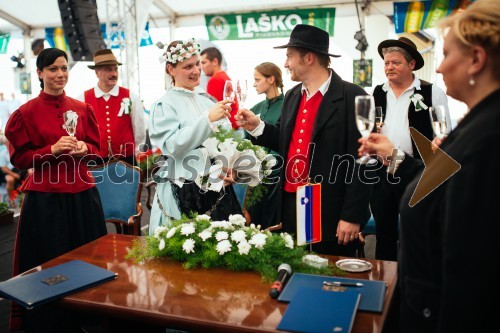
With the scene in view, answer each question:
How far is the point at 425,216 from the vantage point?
1.20 m

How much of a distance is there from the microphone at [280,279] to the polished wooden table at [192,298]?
0.03 m

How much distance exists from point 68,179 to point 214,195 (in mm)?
982

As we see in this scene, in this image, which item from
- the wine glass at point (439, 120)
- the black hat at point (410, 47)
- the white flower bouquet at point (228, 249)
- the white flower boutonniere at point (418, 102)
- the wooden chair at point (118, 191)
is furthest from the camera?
the wooden chair at point (118, 191)

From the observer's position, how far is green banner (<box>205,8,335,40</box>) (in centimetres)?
938

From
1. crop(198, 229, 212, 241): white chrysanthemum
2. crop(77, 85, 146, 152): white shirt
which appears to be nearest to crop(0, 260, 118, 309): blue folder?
crop(198, 229, 212, 241): white chrysanthemum

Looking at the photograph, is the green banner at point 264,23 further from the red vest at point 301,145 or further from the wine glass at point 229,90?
the wine glass at point 229,90

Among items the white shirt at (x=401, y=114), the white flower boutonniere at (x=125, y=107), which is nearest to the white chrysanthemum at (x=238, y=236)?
the white shirt at (x=401, y=114)

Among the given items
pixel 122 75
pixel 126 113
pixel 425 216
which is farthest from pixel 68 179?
pixel 122 75

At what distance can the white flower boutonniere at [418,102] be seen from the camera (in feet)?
10.8

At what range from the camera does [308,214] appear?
206 centimetres

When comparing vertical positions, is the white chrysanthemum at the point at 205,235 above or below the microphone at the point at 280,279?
above

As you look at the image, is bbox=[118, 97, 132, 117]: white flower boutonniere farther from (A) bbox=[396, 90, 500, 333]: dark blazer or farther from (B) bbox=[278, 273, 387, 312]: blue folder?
(A) bbox=[396, 90, 500, 333]: dark blazer

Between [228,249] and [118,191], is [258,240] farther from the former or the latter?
[118,191]

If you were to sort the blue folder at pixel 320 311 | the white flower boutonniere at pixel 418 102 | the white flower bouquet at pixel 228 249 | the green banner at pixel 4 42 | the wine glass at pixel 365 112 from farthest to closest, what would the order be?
the green banner at pixel 4 42
the white flower boutonniere at pixel 418 102
the white flower bouquet at pixel 228 249
the wine glass at pixel 365 112
the blue folder at pixel 320 311
